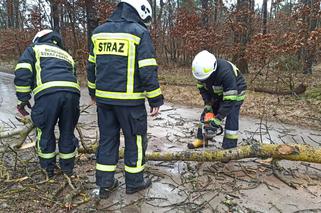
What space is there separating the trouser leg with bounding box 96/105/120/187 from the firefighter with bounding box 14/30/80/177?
1.73 ft

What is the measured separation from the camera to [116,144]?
3473 millimetres

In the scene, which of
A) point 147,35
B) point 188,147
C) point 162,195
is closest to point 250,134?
point 188,147

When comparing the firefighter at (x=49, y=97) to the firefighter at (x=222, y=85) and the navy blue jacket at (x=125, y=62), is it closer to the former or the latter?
the navy blue jacket at (x=125, y=62)

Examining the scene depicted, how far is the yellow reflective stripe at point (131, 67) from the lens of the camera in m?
3.16

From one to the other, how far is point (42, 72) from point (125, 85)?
114 centimetres

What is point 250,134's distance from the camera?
5836 mm

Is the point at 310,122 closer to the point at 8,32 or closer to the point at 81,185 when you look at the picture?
the point at 81,185

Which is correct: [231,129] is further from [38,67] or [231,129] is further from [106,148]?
[38,67]

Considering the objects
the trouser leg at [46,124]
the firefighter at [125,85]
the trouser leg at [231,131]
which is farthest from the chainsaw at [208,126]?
the trouser leg at [46,124]

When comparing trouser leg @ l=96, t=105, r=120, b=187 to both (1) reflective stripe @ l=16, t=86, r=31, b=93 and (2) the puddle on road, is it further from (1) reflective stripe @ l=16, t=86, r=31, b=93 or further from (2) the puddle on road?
(1) reflective stripe @ l=16, t=86, r=31, b=93

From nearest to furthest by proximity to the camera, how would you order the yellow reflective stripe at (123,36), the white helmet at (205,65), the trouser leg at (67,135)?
1. the yellow reflective stripe at (123,36)
2. the trouser leg at (67,135)
3. the white helmet at (205,65)

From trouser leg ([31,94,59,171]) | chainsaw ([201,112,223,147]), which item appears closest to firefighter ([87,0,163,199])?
trouser leg ([31,94,59,171])

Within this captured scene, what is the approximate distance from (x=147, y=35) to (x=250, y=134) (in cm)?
340

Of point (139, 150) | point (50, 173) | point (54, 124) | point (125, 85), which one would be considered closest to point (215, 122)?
point (139, 150)
